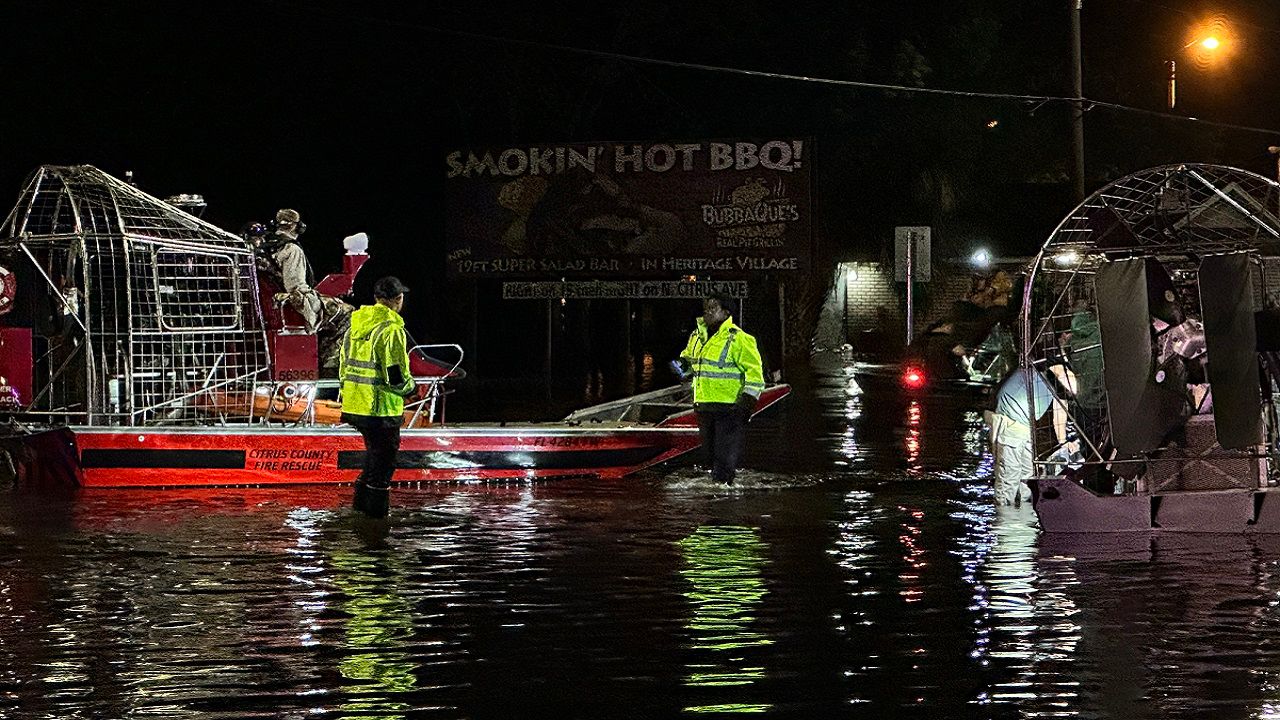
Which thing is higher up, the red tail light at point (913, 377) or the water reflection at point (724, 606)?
the red tail light at point (913, 377)

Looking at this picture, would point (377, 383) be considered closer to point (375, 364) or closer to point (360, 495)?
point (375, 364)

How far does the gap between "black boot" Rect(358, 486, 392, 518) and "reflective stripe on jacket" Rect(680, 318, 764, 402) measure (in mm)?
3391

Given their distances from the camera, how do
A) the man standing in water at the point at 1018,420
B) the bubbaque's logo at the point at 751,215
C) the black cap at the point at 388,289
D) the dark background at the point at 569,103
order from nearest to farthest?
1. the black cap at the point at 388,289
2. the man standing in water at the point at 1018,420
3. the bubbaque's logo at the point at 751,215
4. the dark background at the point at 569,103

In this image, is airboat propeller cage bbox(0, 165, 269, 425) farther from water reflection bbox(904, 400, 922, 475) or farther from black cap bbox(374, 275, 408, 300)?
water reflection bbox(904, 400, 922, 475)

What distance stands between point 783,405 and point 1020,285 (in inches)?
513

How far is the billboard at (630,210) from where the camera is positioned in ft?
92.0

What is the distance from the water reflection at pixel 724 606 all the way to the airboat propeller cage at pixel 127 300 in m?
5.05

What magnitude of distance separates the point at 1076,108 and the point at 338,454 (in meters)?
14.3

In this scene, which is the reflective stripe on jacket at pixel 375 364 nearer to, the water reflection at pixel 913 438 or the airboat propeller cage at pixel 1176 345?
the airboat propeller cage at pixel 1176 345

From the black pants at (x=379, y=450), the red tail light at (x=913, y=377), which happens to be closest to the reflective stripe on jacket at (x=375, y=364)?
the black pants at (x=379, y=450)

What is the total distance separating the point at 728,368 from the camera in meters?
15.7

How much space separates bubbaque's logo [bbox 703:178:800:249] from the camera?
2801 centimetres

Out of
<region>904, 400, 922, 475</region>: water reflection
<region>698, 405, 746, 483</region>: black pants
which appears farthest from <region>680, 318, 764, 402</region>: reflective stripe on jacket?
<region>904, 400, 922, 475</region>: water reflection

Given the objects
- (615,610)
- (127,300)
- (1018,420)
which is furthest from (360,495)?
(1018,420)
